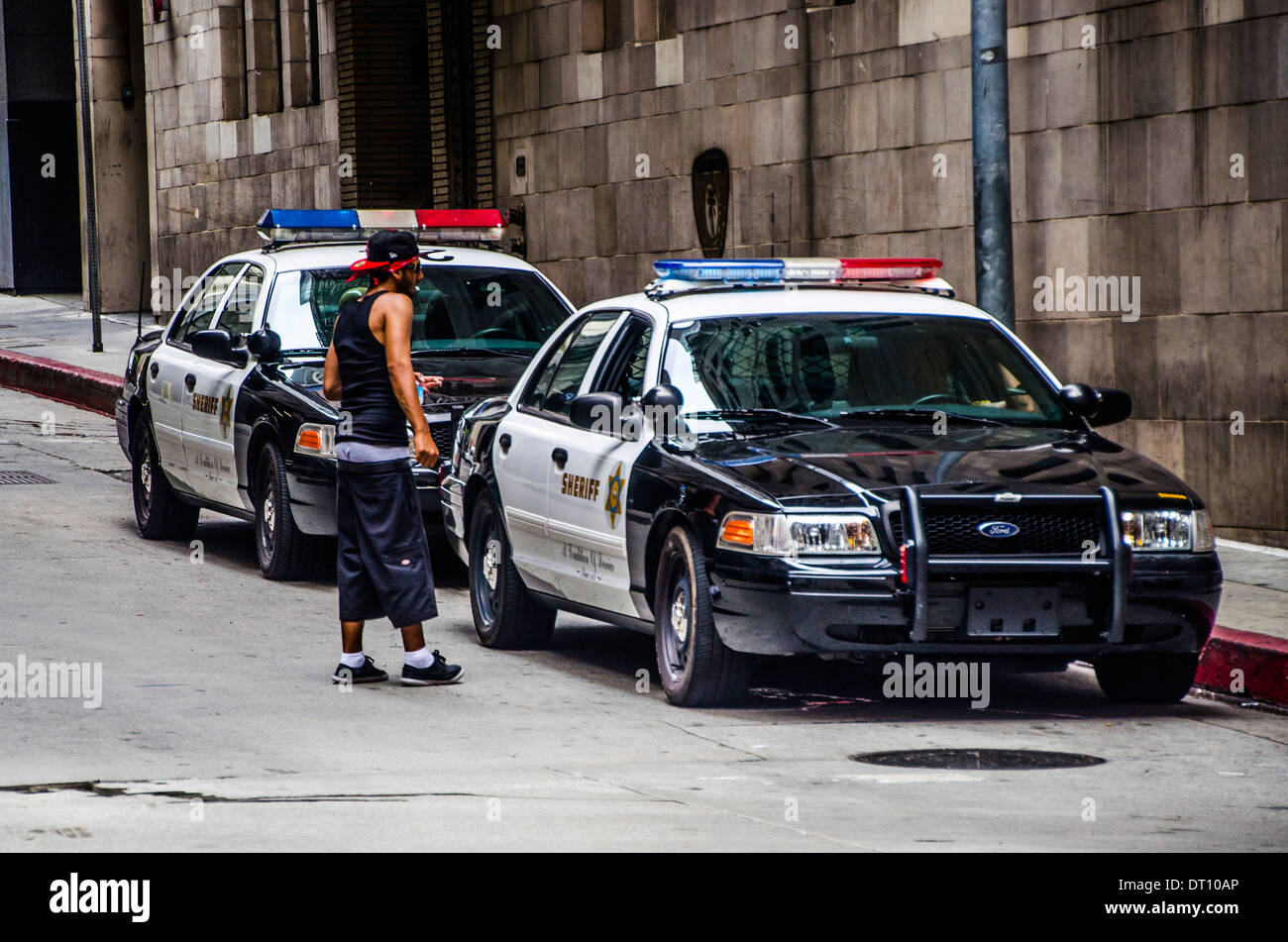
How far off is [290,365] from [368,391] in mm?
3209

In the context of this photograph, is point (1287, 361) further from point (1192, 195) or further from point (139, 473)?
point (139, 473)

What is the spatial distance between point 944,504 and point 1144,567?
81cm

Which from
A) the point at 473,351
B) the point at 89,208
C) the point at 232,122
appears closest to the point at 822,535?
the point at 473,351

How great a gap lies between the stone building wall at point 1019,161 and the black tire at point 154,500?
18.4ft

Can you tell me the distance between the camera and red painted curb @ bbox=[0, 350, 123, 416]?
22.1m

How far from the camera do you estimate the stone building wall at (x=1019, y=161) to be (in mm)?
13492

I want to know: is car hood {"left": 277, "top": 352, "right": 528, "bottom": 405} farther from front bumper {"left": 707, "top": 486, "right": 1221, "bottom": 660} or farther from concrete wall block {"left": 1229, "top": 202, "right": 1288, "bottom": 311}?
concrete wall block {"left": 1229, "top": 202, "right": 1288, "bottom": 311}

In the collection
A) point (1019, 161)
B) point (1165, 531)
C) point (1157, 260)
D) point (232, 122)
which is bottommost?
point (1165, 531)

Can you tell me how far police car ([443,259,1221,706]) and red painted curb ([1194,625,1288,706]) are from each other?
1.93ft

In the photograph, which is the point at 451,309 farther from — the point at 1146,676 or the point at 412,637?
the point at 1146,676

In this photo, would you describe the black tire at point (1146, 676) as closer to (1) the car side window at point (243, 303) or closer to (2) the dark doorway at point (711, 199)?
(1) the car side window at point (243, 303)

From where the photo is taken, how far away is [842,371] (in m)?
9.46

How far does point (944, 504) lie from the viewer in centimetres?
829

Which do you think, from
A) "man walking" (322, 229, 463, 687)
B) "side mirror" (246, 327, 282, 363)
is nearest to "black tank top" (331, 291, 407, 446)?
"man walking" (322, 229, 463, 687)
